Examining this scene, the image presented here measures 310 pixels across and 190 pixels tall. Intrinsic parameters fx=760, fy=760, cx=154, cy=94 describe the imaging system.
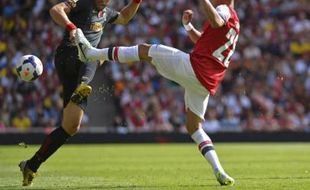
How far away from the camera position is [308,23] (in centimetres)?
2706

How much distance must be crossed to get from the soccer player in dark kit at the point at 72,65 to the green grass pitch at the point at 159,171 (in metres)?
0.49

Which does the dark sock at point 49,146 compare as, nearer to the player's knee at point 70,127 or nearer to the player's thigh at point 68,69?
the player's knee at point 70,127

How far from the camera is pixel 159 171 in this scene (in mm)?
12195

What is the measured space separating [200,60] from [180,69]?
270 mm

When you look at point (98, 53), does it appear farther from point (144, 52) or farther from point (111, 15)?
point (111, 15)

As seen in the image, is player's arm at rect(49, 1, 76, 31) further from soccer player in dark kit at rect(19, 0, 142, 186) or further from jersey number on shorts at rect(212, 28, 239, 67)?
jersey number on shorts at rect(212, 28, 239, 67)

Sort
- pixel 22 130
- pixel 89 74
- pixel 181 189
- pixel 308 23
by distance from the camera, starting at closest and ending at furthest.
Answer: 1. pixel 181 189
2. pixel 89 74
3. pixel 22 130
4. pixel 308 23

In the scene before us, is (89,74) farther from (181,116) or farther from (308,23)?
(308,23)

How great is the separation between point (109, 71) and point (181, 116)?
2.78 metres

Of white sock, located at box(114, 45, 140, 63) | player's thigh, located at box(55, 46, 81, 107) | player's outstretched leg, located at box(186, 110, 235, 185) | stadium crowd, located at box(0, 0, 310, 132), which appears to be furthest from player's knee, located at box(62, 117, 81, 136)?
stadium crowd, located at box(0, 0, 310, 132)

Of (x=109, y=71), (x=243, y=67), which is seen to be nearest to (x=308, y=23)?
(x=243, y=67)

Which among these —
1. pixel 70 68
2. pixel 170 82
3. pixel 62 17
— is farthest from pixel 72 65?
pixel 170 82

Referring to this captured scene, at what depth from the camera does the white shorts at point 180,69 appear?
9.02 metres

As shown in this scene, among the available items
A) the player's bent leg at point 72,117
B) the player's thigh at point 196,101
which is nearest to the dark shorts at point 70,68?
the player's bent leg at point 72,117
